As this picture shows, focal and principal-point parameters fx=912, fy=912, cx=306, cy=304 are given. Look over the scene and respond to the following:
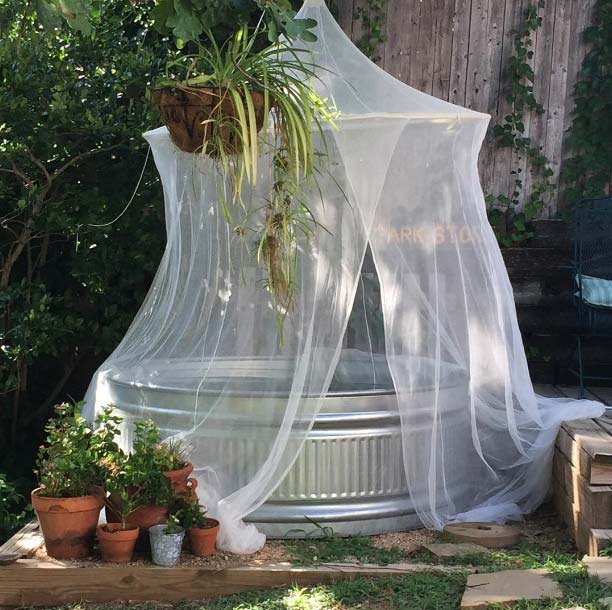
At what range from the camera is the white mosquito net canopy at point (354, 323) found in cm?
340

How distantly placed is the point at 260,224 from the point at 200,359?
59 cm

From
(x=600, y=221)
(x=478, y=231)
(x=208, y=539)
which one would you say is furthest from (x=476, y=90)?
(x=208, y=539)

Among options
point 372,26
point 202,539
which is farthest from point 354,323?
point 372,26

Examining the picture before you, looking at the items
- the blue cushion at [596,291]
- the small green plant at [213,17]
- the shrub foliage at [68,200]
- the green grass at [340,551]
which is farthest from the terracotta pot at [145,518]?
the blue cushion at [596,291]

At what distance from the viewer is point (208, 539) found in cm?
319

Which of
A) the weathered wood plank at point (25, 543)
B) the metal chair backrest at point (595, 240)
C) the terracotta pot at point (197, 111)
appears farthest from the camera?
Answer: the metal chair backrest at point (595, 240)

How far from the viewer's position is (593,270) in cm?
496

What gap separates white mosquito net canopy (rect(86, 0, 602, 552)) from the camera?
3404 millimetres

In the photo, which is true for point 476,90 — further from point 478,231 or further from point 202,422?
point 202,422

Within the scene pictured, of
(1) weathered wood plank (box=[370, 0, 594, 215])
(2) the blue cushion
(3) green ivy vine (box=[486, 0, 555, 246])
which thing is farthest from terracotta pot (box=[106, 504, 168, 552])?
(1) weathered wood plank (box=[370, 0, 594, 215])

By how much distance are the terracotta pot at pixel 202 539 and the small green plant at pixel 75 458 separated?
38cm

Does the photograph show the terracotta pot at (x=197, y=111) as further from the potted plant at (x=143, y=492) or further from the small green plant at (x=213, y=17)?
the potted plant at (x=143, y=492)

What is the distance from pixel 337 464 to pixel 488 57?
9.67 feet

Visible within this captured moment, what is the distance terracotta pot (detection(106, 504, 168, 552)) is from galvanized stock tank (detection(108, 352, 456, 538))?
387 millimetres
